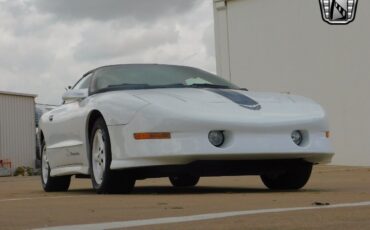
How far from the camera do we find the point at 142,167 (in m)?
6.93

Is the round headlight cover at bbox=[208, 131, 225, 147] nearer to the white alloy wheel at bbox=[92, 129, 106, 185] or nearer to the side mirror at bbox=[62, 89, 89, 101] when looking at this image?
the white alloy wheel at bbox=[92, 129, 106, 185]

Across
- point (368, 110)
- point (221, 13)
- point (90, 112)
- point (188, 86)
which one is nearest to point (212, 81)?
point (188, 86)

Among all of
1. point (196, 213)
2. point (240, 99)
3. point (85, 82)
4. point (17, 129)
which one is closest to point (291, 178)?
point (240, 99)

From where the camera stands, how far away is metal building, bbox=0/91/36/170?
34.3 meters

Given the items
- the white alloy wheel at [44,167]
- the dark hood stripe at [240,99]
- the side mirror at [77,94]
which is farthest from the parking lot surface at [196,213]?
the white alloy wheel at [44,167]

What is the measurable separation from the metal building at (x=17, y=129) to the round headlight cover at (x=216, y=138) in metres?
28.2

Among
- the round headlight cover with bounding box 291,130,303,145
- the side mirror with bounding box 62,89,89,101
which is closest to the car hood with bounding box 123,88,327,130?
the round headlight cover with bounding box 291,130,303,145

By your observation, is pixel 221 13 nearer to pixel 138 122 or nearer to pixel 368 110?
pixel 368 110

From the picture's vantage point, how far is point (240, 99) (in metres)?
7.24

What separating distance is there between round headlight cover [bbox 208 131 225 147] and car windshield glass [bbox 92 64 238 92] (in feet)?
3.45

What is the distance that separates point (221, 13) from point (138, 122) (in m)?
15.5

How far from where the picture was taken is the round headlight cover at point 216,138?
268 inches

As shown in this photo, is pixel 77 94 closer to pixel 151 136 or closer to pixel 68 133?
pixel 68 133

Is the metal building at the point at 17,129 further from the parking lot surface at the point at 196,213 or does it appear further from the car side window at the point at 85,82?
the parking lot surface at the point at 196,213
